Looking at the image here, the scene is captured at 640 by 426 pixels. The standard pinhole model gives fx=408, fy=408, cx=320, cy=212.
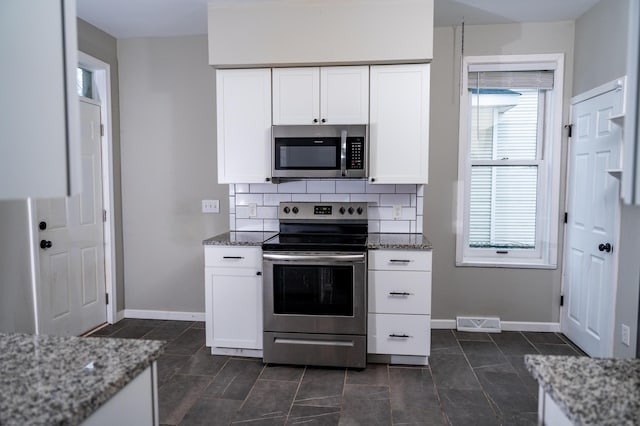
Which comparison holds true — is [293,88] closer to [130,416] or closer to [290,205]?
[290,205]

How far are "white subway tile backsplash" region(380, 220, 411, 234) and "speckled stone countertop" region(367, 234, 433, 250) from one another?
0.19m

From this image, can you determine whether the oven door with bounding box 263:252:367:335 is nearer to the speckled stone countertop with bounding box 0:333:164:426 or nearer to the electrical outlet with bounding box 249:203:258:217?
the electrical outlet with bounding box 249:203:258:217

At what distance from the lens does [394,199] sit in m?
3.34

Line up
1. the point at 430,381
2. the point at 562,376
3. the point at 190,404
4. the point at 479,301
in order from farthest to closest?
1. the point at 479,301
2. the point at 430,381
3. the point at 190,404
4. the point at 562,376

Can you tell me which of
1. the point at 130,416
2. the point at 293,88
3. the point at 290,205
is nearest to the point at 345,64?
the point at 293,88

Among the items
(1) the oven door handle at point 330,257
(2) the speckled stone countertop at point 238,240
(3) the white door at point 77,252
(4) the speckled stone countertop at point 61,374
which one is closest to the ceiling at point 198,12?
(3) the white door at point 77,252

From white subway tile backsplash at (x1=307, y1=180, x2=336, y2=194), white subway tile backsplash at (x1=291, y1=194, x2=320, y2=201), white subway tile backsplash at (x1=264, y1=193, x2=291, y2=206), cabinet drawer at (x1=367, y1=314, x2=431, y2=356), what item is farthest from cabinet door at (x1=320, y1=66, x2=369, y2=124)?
cabinet drawer at (x1=367, y1=314, x2=431, y2=356)

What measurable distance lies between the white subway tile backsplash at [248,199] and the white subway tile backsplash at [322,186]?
0.44 metres

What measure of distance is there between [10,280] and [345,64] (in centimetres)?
273

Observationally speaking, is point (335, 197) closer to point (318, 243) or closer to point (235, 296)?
point (318, 243)

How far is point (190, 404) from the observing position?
7.89 ft

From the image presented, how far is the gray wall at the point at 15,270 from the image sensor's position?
8.69 feet

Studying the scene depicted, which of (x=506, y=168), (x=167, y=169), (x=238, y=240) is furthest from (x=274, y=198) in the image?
(x=506, y=168)

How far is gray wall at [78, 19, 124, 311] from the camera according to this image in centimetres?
350
